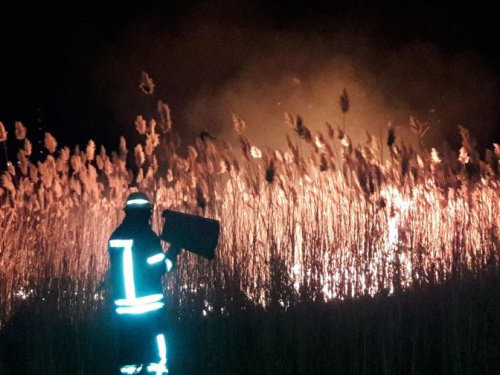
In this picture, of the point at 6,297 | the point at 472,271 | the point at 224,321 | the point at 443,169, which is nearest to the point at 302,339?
the point at 224,321

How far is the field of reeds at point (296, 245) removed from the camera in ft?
21.7

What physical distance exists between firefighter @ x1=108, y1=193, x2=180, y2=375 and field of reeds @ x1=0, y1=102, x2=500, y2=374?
1.26 meters

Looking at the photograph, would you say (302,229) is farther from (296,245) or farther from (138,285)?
(138,285)

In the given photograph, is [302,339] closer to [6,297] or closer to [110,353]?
[110,353]

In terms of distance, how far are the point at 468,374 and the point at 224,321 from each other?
209cm

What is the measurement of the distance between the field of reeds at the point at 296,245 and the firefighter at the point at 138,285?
126 centimetres

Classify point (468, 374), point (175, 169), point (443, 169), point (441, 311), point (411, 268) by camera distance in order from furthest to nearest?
point (175, 169) → point (443, 169) → point (411, 268) → point (441, 311) → point (468, 374)

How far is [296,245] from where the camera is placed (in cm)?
722

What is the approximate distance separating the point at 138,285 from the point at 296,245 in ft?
7.85

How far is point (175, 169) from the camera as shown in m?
8.08

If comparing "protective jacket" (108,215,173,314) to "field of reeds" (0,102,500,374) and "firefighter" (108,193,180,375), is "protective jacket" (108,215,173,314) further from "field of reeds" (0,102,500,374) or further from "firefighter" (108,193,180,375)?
"field of reeds" (0,102,500,374)

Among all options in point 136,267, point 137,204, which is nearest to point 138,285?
point 136,267

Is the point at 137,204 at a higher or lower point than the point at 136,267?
higher

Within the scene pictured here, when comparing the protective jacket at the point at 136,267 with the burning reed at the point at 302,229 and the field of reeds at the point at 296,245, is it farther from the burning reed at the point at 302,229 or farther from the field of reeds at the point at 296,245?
the burning reed at the point at 302,229
